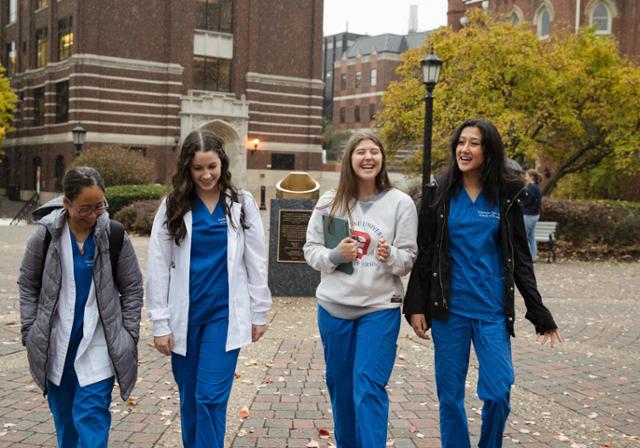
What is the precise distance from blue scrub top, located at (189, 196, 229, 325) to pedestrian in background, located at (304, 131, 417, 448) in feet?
1.91

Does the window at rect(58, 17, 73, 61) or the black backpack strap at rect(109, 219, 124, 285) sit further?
the window at rect(58, 17, 73, 61)

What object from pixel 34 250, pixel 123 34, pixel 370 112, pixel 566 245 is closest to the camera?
pixel 34 250

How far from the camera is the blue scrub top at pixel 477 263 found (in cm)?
392

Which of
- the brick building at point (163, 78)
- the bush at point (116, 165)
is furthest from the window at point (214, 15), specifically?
the bush at point (116, 165)

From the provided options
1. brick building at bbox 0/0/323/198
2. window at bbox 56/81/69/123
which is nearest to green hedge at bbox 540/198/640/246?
brick building at bbox 0/0/323/198

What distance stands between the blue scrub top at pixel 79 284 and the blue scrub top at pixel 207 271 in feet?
1.72

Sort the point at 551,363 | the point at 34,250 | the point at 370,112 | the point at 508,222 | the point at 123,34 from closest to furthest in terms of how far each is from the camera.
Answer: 1. the point at 34,250
2. the point at 508,222
3. the point at 551,363
4. the point at 123,34
5. the point at 370,112

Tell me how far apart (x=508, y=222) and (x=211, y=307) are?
67.9 inches

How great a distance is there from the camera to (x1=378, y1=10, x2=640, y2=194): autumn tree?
22375 millimetres

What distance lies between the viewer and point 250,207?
158 inches

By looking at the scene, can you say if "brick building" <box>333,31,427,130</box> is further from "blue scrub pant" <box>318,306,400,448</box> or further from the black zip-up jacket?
"blue scrub pant" <box>318,306,400,448</box>

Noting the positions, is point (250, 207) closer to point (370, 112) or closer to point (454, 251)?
point (454, 251)

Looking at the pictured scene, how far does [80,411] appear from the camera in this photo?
11.7 ft

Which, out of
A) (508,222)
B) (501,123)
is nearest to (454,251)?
(508,222)
